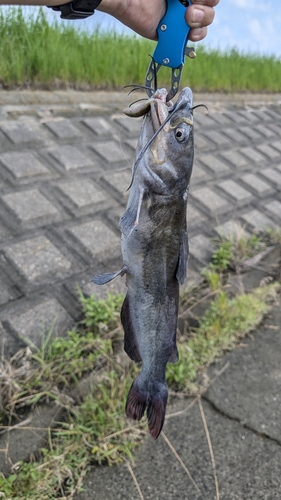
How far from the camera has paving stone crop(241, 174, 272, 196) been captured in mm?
5680

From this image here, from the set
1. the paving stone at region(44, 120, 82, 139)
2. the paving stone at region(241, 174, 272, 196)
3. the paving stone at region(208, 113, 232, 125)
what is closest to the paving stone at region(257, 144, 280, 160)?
the paving stone at region(208, 113, 232, 125)

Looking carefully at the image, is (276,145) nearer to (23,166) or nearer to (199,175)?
(199,175)

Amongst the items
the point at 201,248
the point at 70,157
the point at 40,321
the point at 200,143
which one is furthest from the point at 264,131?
the point at 40,321

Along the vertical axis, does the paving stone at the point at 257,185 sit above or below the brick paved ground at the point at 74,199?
below

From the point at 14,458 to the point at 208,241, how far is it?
2658mm

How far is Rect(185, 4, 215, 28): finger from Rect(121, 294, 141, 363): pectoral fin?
1.05m

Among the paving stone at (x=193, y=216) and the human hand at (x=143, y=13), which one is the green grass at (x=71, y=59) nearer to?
the paving stone at (x=193, y=216)

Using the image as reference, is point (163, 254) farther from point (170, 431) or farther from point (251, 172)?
point (251, 172)

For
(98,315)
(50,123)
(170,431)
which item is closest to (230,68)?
(50,123)

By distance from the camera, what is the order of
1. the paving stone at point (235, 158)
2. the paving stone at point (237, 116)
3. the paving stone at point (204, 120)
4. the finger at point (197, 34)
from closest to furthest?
the finger at point (197, 34) → the paving stone at point (235, 158) → the paving stone at point (204, 120) → the paving stone at point (237, 116)

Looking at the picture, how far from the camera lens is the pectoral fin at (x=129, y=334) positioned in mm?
1689

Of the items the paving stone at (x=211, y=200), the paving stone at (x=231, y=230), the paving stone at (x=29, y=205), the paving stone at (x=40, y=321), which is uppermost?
the paving stone at (x=29, y=205)

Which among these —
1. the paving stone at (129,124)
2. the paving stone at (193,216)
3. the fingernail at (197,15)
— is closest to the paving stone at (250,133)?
the paving stone at (129,124)

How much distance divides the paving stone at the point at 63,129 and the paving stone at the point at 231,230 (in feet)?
5.61
